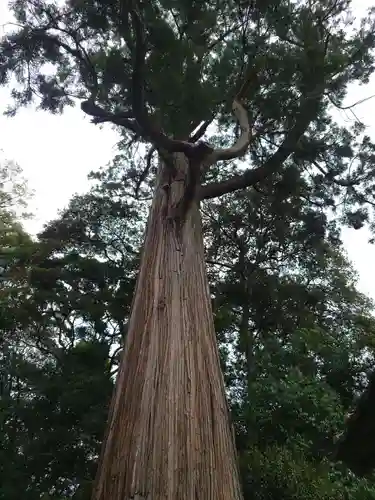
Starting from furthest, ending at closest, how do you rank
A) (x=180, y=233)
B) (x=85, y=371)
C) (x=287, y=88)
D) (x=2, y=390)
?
(x=2, y=390) → (x=85, y=371) → (x=287, y=88) → (x=180, y=233)

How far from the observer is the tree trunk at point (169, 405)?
77.2 inches

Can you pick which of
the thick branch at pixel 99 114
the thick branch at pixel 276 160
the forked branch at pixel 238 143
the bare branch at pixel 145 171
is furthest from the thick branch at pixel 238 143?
the bare branch at pixel 145 171

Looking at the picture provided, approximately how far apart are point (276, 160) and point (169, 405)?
3816mm

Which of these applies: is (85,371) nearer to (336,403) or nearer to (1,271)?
(1,271)

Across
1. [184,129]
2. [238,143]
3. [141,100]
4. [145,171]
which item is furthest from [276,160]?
[145,171]

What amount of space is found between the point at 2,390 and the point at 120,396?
5965 mm

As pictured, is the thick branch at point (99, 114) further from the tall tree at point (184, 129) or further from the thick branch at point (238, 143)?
the thick branch at point (238, 143)

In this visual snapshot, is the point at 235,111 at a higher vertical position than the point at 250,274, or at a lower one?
higher

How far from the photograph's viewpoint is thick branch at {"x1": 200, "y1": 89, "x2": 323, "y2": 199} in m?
4.85

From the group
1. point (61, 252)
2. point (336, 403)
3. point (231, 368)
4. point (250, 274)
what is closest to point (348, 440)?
point (336, 403)

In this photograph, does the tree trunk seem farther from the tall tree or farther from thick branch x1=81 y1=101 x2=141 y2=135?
thick branch x1=81 y1=101 x2=141 y2=135

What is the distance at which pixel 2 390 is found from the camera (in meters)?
7.41

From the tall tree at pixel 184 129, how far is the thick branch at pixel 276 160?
0.05ft

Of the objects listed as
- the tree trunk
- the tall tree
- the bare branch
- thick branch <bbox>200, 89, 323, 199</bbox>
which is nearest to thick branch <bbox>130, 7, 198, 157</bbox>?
the tall tree
